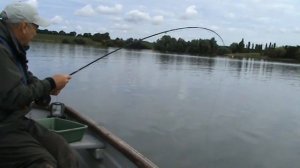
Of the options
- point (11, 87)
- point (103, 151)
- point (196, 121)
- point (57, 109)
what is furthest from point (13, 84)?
point (196, 121)

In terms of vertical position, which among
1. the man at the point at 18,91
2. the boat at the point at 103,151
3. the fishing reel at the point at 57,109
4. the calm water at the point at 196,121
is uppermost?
the man at the point at 18,91

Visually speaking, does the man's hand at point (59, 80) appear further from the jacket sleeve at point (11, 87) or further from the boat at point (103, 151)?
the boat at point (103, 151)

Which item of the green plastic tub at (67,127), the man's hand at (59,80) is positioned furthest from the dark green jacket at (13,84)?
the green plastic tub at (67,127)

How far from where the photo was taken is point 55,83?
327 cm

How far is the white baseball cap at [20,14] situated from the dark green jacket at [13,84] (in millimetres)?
72

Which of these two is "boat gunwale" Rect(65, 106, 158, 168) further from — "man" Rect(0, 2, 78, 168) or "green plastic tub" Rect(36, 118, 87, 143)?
"man" Rect(0, 2, 78, 168)

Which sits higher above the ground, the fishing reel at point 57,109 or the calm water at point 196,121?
the fishing reel at point 57,109

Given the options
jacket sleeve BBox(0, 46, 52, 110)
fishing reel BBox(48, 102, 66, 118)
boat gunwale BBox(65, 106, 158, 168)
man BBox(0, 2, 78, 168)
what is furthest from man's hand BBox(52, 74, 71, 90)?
fishing reel BBox(48, 102, 66, 118)

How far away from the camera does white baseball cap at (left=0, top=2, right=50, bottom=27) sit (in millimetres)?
3053

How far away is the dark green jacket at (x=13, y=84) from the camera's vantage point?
2.78m

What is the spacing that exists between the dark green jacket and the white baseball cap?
0.24 ft

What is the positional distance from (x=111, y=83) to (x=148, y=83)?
2217mm

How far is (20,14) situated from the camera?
3.06 meters

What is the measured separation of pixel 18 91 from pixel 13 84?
0.06m
